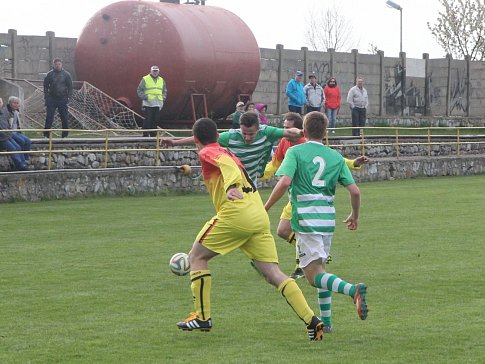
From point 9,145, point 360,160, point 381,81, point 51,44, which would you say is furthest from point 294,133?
point 381,81

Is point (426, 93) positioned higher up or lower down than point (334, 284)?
higher up

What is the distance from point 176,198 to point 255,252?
15.4m

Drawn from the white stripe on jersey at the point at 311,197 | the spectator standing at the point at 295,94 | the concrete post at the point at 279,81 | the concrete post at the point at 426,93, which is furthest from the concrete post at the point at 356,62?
the white stripe on jersey at the point at 311,197

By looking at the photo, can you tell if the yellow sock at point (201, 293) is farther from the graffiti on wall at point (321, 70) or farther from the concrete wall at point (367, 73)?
the graffiti on wall at point (321, 70)

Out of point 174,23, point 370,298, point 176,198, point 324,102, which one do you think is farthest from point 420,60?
point 370,298

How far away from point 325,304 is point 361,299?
640mm

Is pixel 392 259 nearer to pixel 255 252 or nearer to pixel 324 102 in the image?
pixel 255 252

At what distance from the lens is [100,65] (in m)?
29.2

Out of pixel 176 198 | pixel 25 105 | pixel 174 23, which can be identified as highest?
pixel 174 23

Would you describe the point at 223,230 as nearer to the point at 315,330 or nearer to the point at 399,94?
the point at 315,330

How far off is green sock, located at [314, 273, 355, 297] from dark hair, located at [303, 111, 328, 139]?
1075mm

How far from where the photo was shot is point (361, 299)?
8852 mm

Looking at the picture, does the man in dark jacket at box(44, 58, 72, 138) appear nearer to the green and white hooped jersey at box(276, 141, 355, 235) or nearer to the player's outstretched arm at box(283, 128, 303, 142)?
the player's outstretched arm at box(283, 128, 303, 142)

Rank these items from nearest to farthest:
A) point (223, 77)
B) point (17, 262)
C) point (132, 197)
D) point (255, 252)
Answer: point (255, 252)
point (17, 262)
point (132, 197)
point (223, 77)
